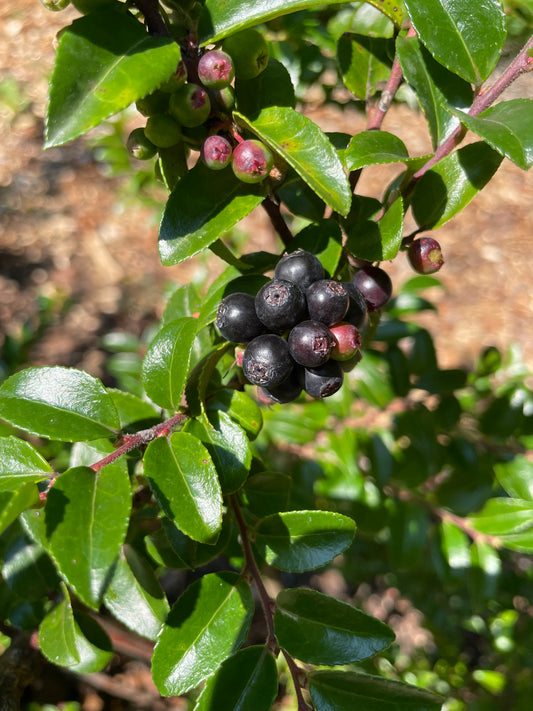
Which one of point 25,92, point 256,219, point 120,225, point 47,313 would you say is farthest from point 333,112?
point 47,313

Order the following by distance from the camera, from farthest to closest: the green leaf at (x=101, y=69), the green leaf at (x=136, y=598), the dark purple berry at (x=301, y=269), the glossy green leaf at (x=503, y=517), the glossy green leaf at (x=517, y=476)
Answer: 1. the glossy green leaf at (x=517, y=476)
2. the glossy green leaf at (x=503, y=517)
3. the green leaf at (x=136, y=598)
4. the dark purple berry at (x=301, y=269)
5. the green leaf at (x=101, y=69)

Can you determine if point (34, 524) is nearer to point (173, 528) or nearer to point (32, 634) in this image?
point (173, 528)

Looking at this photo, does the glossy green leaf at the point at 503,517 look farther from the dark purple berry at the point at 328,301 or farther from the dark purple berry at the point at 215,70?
the dark purple berry at the point at 215,70

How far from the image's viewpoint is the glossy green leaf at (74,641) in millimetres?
1290

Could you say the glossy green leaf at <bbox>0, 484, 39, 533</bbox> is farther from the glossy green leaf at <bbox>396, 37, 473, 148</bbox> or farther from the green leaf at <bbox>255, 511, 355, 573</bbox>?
the glossy green leaf at <bbox>396, 37, 473, 148</bbox>

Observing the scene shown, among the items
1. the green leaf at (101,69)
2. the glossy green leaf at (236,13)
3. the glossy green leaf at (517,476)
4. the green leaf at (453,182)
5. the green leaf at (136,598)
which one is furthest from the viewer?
the glossy green leaf at (517,476)

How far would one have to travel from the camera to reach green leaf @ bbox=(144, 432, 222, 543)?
97cm

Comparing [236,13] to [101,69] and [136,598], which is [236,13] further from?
[136,598]

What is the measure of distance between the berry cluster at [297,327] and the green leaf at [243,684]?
19.5 inches

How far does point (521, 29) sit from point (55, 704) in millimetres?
3324

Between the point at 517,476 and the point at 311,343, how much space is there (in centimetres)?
146

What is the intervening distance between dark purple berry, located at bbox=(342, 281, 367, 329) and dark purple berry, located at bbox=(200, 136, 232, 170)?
0.98ft

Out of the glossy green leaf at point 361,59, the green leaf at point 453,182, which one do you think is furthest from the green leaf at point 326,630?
the glossy green leaf at point 361,59

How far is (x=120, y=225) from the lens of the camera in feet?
19.0
